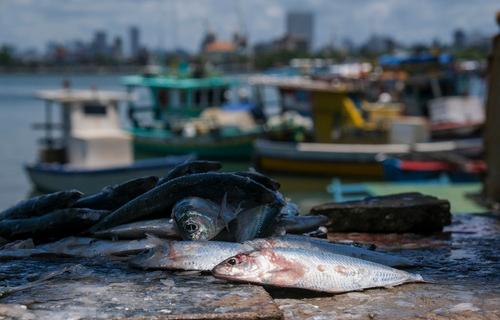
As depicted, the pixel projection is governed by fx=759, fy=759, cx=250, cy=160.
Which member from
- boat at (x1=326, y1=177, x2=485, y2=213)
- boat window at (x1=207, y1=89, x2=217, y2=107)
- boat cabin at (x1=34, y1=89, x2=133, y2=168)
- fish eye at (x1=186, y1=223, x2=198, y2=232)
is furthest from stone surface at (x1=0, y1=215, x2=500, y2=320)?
boat window at (x1=207, y1=89, x2=217, y2=107)

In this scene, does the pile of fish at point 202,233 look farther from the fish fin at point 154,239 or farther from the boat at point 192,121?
the boat at point 192,121

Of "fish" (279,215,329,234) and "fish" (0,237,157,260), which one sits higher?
"fish" (279,215,329,234)

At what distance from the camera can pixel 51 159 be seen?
78.9 feet

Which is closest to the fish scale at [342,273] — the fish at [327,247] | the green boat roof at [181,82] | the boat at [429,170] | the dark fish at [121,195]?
the fish at [327,247]

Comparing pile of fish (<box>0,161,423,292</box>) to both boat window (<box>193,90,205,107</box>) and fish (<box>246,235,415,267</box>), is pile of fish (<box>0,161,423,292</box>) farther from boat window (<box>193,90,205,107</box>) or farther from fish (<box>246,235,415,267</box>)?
boat window (<box>193,90,205,107</box>)

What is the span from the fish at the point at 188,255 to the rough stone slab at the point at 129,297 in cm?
7

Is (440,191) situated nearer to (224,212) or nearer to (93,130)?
(224,212)

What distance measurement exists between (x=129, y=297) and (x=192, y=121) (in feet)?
99.2

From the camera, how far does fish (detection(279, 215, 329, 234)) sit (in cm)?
489

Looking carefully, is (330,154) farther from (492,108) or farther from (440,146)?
(492,108)

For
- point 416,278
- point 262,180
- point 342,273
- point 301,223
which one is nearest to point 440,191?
point 301,223

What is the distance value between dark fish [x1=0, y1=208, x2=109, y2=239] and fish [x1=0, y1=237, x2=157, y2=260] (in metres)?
0.12

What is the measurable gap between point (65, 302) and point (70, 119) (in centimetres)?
1973

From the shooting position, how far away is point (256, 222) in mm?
4590
